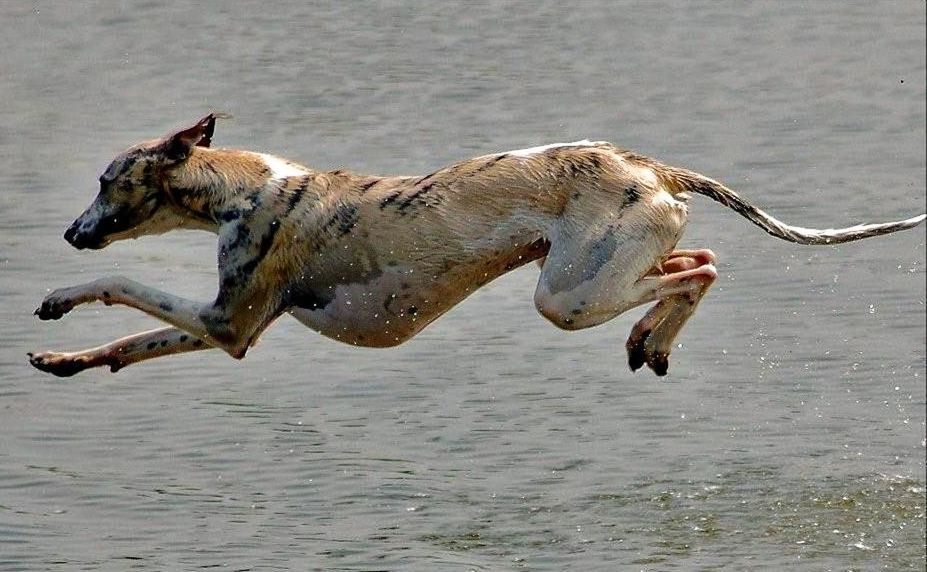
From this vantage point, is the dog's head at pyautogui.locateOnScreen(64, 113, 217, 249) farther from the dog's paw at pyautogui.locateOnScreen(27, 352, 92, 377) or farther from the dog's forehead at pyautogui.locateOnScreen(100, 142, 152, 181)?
the dog's paw at pyautogui.locateOnScreen(27, 352, 92, 377)

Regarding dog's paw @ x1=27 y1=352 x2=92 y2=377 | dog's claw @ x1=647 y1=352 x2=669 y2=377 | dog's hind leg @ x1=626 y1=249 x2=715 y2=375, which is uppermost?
dog's hind leg @ x1=626 y1=249 x2=715 y2=375

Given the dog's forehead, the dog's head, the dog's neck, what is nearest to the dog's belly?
the dog's neck

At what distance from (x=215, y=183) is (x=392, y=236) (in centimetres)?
71

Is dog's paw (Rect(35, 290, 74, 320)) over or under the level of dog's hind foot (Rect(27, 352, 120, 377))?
over

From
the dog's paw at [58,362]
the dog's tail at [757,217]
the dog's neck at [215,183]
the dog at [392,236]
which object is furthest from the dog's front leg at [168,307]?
the dog's tail at [757,217]

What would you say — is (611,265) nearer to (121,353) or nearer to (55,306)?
(121,353)

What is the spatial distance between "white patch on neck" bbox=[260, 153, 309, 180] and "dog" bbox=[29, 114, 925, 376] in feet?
0.04

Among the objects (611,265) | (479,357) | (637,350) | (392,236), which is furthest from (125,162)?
(479,357)

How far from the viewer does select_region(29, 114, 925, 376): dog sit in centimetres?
812

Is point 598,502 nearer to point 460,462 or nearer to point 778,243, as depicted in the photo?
point 460,462

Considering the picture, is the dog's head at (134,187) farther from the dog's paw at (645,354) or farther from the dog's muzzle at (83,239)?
the dog's paw at (645,354)

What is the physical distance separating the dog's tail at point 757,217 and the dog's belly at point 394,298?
57 centimetres

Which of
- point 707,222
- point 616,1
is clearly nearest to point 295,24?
point 616,1

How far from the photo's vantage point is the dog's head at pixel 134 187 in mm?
8492
